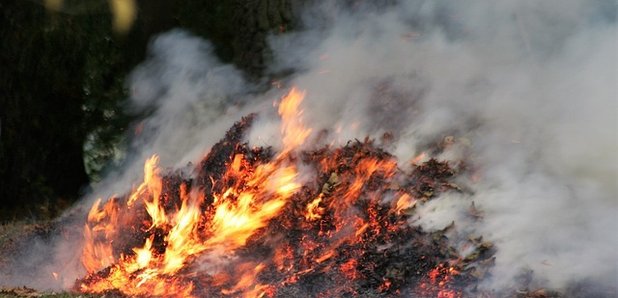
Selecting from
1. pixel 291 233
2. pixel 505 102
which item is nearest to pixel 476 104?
pixel 505 102

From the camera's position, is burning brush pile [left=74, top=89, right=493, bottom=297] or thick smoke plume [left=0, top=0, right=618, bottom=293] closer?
thick smoke plume [left=0, top=0, right=618, bottom=293]

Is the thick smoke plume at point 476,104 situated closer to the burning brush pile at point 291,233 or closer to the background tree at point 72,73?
the burning brush pile at point 291,233

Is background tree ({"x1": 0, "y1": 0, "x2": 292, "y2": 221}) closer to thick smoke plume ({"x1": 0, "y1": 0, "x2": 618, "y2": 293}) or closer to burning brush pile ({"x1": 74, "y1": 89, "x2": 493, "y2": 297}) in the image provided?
thick smoke plume ({"x1": 0, "y1": 0, "x2": 618, "y2": 293})

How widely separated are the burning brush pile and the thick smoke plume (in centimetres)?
19

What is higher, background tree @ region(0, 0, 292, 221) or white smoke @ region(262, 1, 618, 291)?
background tree @ region(0, 0, 292, 221)

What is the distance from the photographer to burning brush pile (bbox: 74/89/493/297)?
484 cm

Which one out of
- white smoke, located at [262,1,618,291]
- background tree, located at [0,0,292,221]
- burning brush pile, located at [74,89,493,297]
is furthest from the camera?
background tree, located at [0,0,292,221]

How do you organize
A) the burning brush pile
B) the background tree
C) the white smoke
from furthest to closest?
1. the background tree
2. the burning brush pile
3. the white smoke

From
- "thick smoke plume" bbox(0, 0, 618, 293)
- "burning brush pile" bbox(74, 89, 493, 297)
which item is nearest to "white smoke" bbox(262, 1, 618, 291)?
"thick smoke plume" bbox(0, 0, 618, 293)

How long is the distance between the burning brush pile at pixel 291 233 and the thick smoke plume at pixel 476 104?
0.19 metres

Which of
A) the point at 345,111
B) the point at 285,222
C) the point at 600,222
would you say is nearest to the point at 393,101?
the point at 345,111

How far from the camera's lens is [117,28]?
768cm

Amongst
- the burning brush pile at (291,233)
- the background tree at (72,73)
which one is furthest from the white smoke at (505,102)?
the background tree at (72,73)

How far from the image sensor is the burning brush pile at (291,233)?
4840 millimetres
